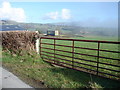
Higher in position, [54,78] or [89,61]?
[89,61]

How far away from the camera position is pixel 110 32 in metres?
21.2

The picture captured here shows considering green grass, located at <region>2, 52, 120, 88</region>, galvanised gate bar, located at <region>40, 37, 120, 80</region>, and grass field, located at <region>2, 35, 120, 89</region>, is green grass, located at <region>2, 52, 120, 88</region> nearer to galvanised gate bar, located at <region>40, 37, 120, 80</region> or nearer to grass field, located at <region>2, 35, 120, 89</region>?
grass field, located at <region>2, 35, 120, 89</region>

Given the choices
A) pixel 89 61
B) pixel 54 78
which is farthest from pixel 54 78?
Result: pixel 89 61

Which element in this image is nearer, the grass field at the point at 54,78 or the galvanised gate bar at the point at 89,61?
the grass field at the point at 54,78

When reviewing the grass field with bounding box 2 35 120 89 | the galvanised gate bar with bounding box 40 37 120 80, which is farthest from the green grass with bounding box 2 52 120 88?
the galvanised gate bar with bounding box 40 37 120 80

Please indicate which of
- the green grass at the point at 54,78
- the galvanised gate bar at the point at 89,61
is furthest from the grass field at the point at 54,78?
the galvanised gate bar at the point at 89,61

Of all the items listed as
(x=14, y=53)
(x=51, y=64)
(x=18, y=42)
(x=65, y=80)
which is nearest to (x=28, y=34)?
(x=18, y=42)

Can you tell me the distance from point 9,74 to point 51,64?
7.02 ft

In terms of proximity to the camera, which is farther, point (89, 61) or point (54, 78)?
point (89, 61)

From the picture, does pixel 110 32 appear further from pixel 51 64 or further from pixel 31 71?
pixel 31 71

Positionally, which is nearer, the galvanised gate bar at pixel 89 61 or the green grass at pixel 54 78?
the green grass at pixel 54 78

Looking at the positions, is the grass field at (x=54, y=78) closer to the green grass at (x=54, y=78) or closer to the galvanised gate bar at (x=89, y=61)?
the green grass at (x=54, y=78)

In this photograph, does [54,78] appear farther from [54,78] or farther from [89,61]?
[89,61]

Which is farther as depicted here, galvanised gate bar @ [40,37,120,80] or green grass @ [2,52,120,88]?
galvanised gate bar @ [40,37,120,80]
